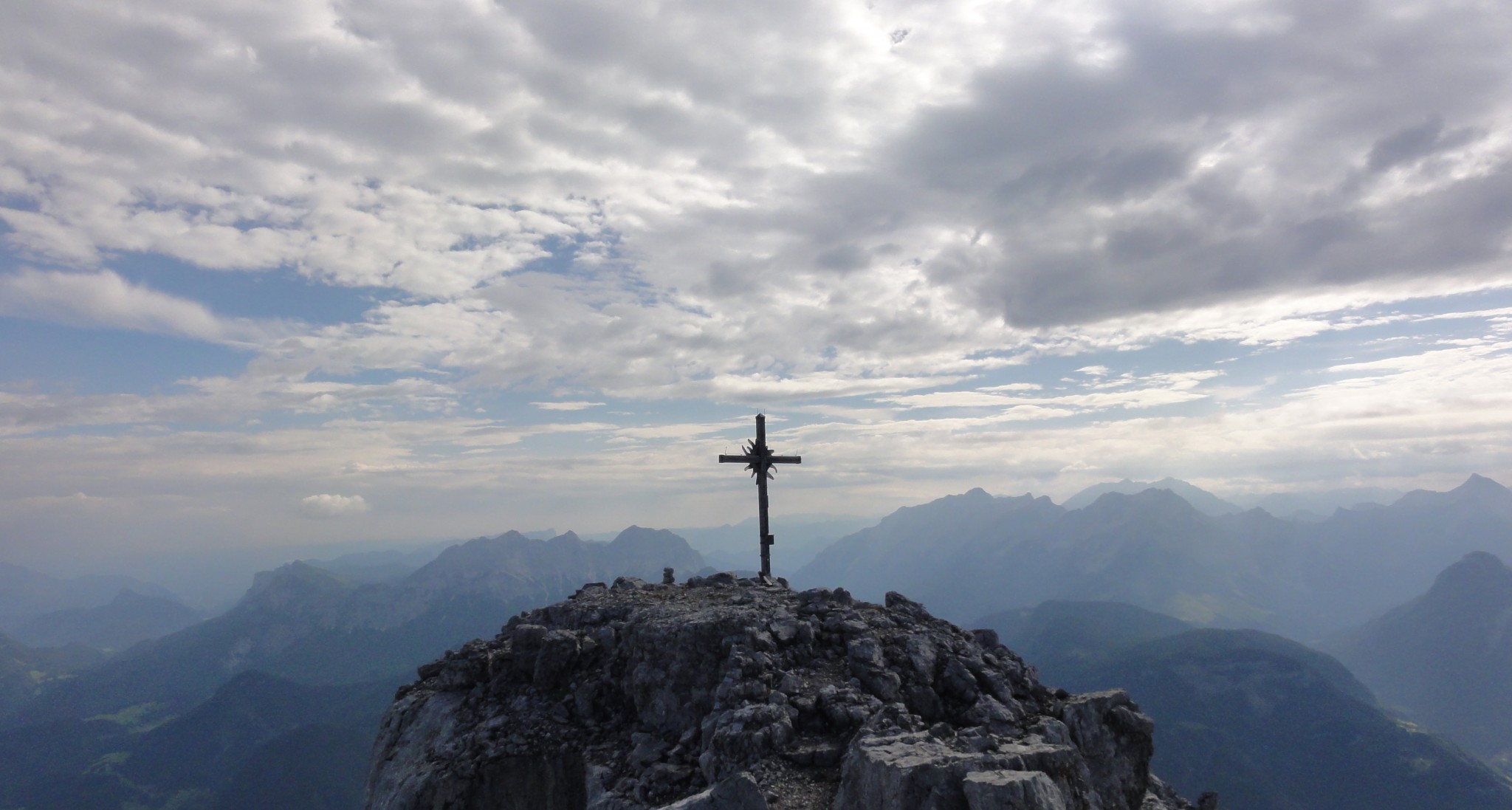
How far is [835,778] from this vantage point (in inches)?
721

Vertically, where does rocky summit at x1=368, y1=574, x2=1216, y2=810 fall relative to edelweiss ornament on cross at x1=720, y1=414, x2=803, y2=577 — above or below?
below

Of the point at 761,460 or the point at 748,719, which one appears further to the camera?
the point at 761,460

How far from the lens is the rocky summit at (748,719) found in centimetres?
1728

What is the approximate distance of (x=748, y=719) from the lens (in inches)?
787

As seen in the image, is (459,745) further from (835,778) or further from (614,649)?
(835,778)

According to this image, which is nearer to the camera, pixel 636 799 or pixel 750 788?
pixel 750 788

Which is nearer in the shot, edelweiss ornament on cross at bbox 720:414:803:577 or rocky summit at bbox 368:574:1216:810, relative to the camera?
rocky summit at bbox 368:574:1216:810

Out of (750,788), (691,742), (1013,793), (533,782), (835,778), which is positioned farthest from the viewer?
(533,782)

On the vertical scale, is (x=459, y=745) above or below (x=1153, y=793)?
above

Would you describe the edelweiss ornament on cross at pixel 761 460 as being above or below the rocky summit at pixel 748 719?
above

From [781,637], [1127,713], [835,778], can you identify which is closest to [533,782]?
[781,637]

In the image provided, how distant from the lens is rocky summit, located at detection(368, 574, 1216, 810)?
1728cm

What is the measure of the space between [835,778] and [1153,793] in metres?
15.3

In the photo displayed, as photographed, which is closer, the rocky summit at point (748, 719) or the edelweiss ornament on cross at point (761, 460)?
the rocky summit at point (748, 719)
